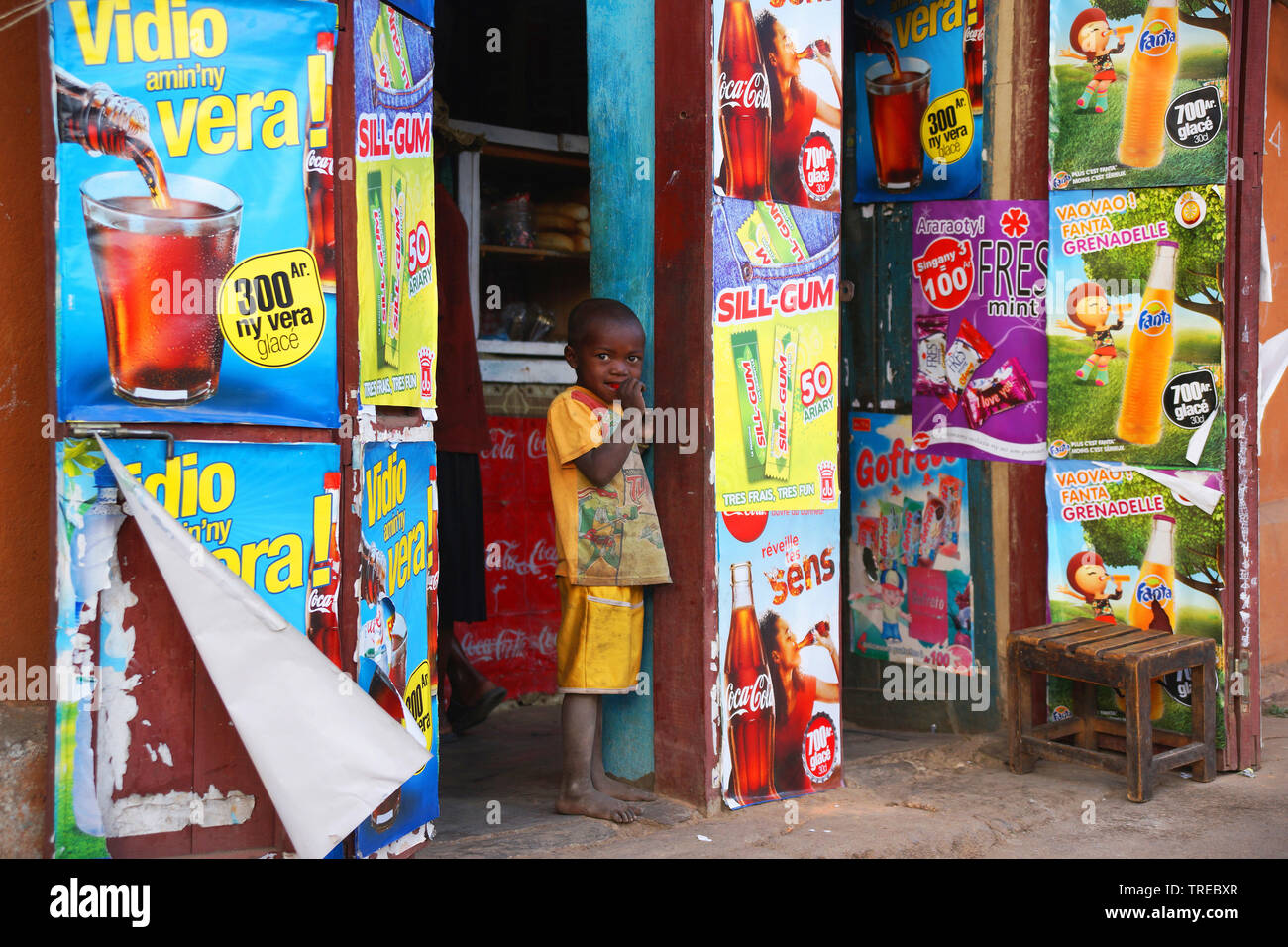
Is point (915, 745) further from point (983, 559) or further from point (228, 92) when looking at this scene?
point (228, 92)

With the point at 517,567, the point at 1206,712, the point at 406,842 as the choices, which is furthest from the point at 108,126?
the point at 1206,712

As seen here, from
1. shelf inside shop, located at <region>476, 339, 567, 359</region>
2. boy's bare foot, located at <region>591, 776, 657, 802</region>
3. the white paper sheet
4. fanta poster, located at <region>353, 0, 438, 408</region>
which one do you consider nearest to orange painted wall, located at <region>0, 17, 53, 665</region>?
the white paper sheet

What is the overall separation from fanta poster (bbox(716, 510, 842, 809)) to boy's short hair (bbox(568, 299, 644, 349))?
29.2 inches

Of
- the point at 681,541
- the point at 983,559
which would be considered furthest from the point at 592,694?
the point at 983,559

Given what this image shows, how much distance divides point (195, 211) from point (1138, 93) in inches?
144

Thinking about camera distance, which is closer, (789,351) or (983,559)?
(789,351)

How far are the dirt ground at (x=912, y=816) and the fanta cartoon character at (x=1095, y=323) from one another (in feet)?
5.25

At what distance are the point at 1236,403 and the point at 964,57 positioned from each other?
1.84 metres

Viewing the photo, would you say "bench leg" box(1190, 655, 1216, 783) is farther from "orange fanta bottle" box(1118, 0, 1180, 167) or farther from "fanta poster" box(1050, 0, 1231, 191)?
"orange fanta bottle" box(1118, 0, 1180, 167)

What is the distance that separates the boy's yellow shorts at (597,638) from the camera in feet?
12.7

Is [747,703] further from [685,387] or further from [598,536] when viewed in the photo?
[685,387]

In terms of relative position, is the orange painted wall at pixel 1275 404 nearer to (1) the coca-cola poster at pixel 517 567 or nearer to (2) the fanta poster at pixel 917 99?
(2) the fanta poster at pixel 917 99

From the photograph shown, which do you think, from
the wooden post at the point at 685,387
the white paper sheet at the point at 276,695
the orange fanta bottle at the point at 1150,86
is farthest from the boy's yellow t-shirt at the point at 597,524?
the orange fanta bottle at the point at 1150,86

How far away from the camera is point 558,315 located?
20.1 feet
